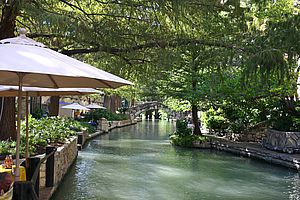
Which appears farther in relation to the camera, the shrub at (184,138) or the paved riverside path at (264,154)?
the shrub at (184,138)

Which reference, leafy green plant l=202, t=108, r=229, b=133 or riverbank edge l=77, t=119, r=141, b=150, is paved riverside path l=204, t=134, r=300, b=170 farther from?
riverbank edge l=77, t=119, r=141, b=150

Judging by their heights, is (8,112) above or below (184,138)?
above

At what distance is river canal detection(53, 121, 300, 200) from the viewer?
294 inches

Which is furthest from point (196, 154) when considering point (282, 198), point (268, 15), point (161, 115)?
point (161, 115)

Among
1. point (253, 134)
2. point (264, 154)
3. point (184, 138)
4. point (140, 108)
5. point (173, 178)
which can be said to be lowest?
point (173, 178)

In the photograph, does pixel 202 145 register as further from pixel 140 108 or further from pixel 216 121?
pixel 140 108

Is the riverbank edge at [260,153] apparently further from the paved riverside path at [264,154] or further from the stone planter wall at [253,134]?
the stone planter wall at [253,134]

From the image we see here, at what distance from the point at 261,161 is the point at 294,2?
692 centimetres

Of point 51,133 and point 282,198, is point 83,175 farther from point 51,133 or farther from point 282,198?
point 282,198

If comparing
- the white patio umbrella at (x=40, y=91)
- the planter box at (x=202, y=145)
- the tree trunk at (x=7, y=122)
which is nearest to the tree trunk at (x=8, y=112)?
the tree trunk at (x=7, y=122)

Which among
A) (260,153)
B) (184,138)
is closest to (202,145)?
(184,138)

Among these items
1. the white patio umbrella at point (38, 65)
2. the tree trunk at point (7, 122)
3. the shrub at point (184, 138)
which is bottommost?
the shrub at point (184, 138)

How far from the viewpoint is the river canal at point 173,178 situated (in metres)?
7.46

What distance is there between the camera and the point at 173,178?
9227 mm
